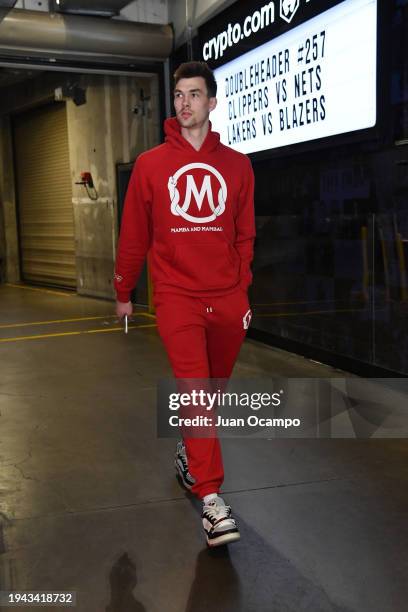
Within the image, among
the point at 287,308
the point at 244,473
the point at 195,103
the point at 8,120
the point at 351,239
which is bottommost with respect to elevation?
the point at 244,473

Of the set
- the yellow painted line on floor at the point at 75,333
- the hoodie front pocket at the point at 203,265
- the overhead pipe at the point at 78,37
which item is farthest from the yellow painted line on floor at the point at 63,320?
the hoodie front pocket at the point at 203,265

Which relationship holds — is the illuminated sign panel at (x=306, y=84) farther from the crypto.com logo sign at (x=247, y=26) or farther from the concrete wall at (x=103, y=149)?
the concrete wall at (x=103, y=149)

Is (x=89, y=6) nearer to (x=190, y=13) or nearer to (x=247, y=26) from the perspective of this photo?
(x=190, y=13)

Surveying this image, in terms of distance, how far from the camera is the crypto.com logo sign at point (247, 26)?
5367 millimetres

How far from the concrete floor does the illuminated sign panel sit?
91.7 inches

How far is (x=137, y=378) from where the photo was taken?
16.2 feet

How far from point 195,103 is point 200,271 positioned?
646mm

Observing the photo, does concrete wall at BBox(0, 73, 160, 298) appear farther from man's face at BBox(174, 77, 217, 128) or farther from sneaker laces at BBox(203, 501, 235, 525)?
sneaker laces at BBox(203, 501, 235, 525)

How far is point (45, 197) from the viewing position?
1186cm

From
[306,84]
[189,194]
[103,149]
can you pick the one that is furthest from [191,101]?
[103,149]

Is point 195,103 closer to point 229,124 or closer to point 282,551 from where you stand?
point 282,551

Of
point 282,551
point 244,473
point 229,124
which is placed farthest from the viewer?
point 229,124

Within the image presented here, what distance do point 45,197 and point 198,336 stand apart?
32.5 ft

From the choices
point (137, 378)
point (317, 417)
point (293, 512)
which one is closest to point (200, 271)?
point (293, 512)
